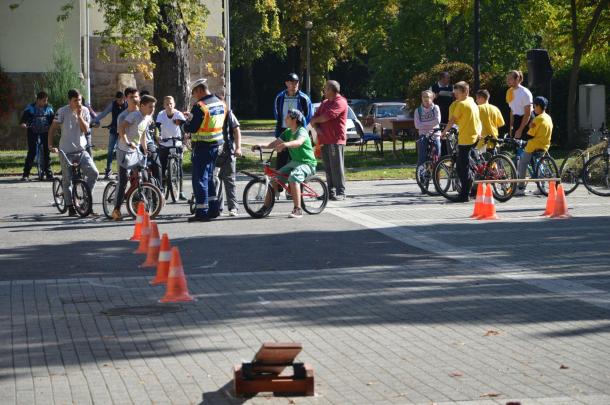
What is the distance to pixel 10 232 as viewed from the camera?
16.3m

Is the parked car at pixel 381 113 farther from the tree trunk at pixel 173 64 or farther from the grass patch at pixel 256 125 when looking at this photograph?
the tree trunk at pixel 173 64

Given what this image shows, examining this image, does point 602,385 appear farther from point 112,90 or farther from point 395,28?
point 395,28

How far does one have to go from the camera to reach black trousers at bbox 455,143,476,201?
64.0ft

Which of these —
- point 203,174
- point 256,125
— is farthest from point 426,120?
point 256,125

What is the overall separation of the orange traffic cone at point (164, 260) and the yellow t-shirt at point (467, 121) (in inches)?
356

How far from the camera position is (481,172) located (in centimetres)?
1969

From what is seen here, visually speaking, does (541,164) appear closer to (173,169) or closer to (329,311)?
(173,169)

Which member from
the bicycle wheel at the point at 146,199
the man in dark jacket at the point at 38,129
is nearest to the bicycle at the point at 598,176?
the bicycle wheel at the point at 146,199

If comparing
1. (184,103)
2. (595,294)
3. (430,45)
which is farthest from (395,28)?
(595,294)

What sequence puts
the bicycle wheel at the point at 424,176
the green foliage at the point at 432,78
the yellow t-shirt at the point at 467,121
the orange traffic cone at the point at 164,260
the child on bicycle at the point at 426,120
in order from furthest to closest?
the green foliage at the point at 432,78 → the child on bicycle at the point at 426,120 → the bicycle wheel at the point at 424,176 → the yellow t-shirt at the point at 467,121 → the orange traffic cone at the point at 164,260

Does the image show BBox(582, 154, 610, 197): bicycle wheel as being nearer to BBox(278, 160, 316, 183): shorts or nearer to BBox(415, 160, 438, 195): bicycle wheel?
BBox(415, 160, 438, 195): bicycle wheel

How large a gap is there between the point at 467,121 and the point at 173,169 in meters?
4.88

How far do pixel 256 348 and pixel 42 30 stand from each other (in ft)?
96.5

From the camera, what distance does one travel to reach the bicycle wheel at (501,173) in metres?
19.7
